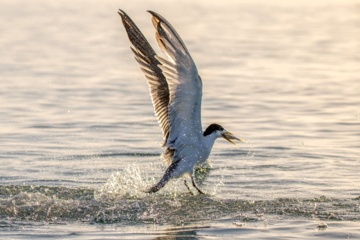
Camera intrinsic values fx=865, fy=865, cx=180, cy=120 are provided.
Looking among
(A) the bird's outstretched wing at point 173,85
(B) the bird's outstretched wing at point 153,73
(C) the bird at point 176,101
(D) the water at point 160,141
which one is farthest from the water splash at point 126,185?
(B) the bird's outstretched wing at point 153,73

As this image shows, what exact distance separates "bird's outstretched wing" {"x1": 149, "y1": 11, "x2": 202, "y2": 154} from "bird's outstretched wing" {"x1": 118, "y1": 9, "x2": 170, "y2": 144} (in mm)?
784

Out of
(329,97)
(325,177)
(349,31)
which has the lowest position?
(349,31)

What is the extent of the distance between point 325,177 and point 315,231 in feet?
8.56

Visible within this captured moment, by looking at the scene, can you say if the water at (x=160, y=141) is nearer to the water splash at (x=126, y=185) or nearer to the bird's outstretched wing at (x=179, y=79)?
the water splash at (x=126, y=185)

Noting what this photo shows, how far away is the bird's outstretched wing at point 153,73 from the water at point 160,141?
0.86 m

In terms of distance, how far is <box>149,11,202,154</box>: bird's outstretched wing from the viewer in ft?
29.5

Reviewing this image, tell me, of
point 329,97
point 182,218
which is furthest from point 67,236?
point 329,97

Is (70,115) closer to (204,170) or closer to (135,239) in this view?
(204,170)

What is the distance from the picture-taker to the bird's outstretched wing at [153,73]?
10430mm

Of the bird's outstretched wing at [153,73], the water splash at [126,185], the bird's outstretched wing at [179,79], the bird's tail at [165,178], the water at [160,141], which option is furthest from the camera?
the bird's outstretched wing at [153,73]

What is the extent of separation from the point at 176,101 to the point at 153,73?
4.80ft

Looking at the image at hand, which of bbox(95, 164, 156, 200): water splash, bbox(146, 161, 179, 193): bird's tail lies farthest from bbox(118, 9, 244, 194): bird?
bbox(95, 164, 156, 200): water splash

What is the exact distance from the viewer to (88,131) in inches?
545

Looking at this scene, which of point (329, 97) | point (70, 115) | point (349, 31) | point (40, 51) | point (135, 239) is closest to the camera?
point (135, 239)
